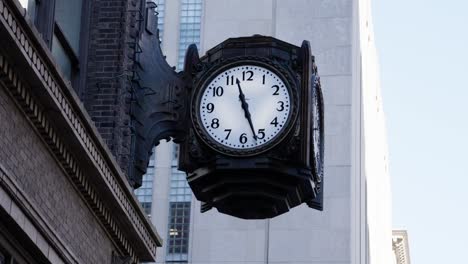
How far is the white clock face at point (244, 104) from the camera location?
36.9 feet

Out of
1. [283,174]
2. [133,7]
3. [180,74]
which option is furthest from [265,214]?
[133,7]

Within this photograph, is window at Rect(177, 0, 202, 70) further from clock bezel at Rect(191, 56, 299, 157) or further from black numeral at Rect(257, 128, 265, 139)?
black numeral at Rect(257, 128, 265, 139)

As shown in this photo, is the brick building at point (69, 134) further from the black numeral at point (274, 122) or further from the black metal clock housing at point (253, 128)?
the black numeral at point (274, 122)

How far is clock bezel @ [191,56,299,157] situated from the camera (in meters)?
11.1

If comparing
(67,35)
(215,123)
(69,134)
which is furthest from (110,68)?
(215,123)

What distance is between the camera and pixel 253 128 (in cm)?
1125

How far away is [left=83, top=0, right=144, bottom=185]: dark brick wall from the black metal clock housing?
387 cm

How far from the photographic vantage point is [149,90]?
1179cm

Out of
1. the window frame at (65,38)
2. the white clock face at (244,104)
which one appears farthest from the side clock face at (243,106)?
the window frame at (65,38)

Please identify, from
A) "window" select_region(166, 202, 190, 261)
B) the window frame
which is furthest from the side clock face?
"window" select_region(166, 202, 190, 261)

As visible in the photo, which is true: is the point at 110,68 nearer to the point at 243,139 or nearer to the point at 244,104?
the point at 244,104

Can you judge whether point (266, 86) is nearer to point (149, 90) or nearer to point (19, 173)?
point (149, 90)

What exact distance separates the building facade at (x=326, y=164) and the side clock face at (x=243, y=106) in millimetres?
32210

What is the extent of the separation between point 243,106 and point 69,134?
262cm
